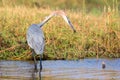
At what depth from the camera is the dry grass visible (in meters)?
10.6

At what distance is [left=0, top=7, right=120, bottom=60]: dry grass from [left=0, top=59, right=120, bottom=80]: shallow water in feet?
1.04

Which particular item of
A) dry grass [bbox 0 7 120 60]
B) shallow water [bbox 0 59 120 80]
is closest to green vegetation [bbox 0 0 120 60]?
dry grass [bbox 0 7 120 60]

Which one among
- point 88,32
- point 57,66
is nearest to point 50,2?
point 88,32

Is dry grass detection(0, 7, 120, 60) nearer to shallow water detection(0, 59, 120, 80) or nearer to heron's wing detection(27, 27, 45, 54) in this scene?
shallow water detection(0, 59, 120, 80)

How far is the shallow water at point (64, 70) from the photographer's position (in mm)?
8633

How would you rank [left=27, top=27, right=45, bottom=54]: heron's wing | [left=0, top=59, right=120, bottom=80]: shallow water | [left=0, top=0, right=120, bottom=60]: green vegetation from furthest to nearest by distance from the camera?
[left=0, top=0, right=120, bottom=60]: green vegetation
[left=27, top=27, right=45, bottom=54]: heron's wing
[left=0, top=59, right=120, bottom=80]: shallow water

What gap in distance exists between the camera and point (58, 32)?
11.2 m

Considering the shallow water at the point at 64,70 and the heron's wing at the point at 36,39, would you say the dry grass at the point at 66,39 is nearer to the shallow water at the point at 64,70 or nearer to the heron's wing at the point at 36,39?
the shallow water at the point at 64,70

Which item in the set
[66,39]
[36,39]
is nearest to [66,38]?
[66,39]

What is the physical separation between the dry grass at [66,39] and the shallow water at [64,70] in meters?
0.32

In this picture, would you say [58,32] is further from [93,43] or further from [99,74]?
[99,74]

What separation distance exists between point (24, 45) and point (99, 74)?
2279 millimetres

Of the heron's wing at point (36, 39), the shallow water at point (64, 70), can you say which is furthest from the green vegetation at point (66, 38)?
the heron's wing at point (36, 39)

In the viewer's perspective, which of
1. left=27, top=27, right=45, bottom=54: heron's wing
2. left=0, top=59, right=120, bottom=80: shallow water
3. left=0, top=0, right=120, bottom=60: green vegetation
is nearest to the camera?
left=0, top=59, right=120, bottom=80: shallow water
